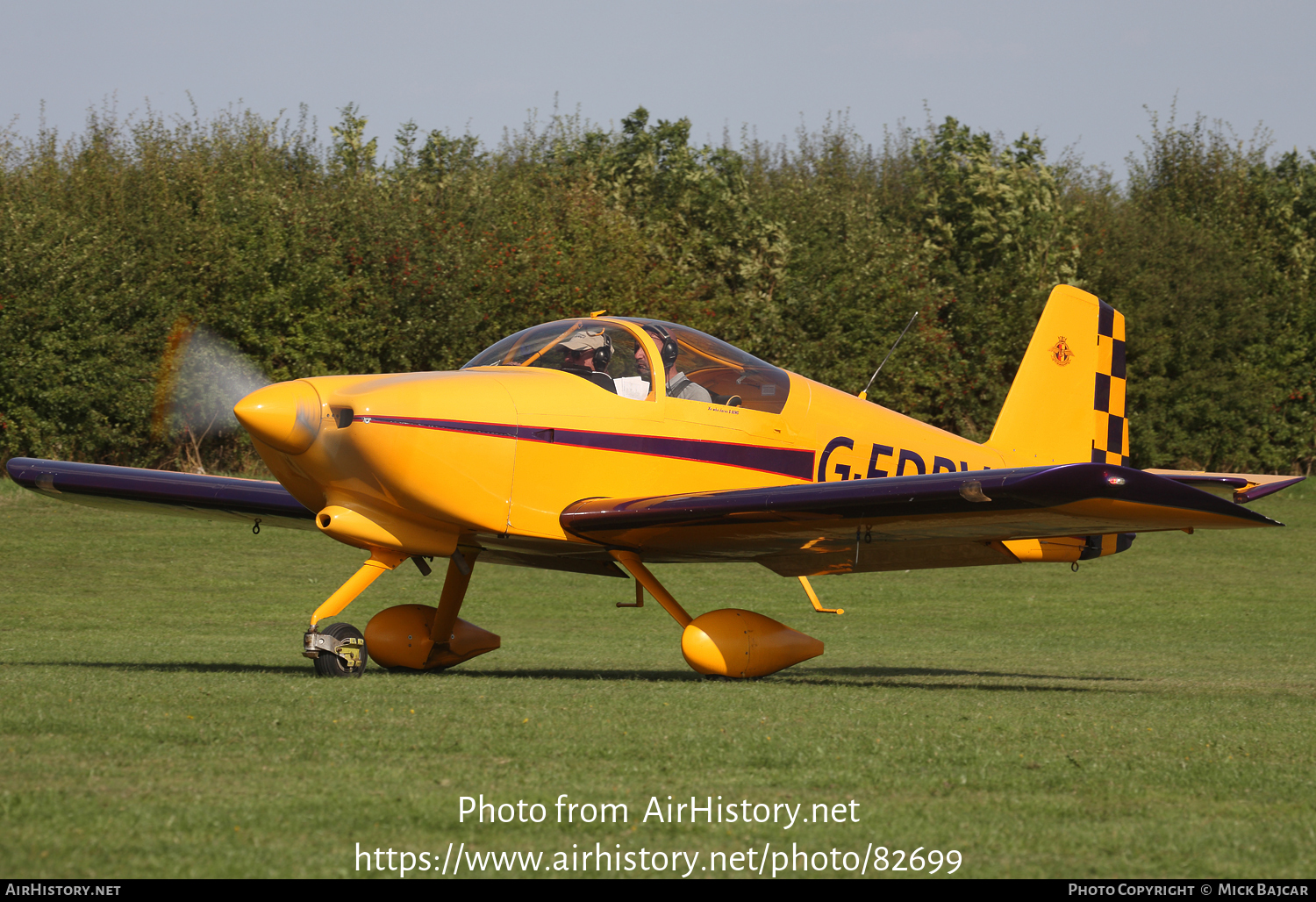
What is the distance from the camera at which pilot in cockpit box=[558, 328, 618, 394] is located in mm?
9141

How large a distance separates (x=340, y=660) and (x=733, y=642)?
2.71 metres

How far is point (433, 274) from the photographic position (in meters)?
28.5

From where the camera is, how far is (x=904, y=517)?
8031mm

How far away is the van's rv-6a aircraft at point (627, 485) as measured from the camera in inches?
311

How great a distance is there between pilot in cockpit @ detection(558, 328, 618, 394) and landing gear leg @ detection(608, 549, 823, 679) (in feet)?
4.22

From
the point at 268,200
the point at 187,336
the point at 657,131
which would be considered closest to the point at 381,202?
the point at 268,200

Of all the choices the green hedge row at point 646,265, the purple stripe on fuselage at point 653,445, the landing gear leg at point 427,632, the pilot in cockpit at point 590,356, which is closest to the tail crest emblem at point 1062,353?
the purple stripe on fuselage at point 653,445

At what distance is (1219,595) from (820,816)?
20.3 m

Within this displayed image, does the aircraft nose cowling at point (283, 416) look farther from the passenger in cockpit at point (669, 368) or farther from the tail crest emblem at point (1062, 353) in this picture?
the tail crest emblem at point (1062, 353)

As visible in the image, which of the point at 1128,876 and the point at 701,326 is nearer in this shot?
the point at 1128,876

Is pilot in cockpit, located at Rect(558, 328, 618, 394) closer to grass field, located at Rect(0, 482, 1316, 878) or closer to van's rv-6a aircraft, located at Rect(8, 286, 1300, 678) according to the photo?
van's rv-6a aircraft, located at Rect(8, 286, 1300, 678)

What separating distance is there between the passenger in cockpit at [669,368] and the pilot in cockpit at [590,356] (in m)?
0.25

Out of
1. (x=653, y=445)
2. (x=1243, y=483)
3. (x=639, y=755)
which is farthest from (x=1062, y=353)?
(x=639, y=755)
